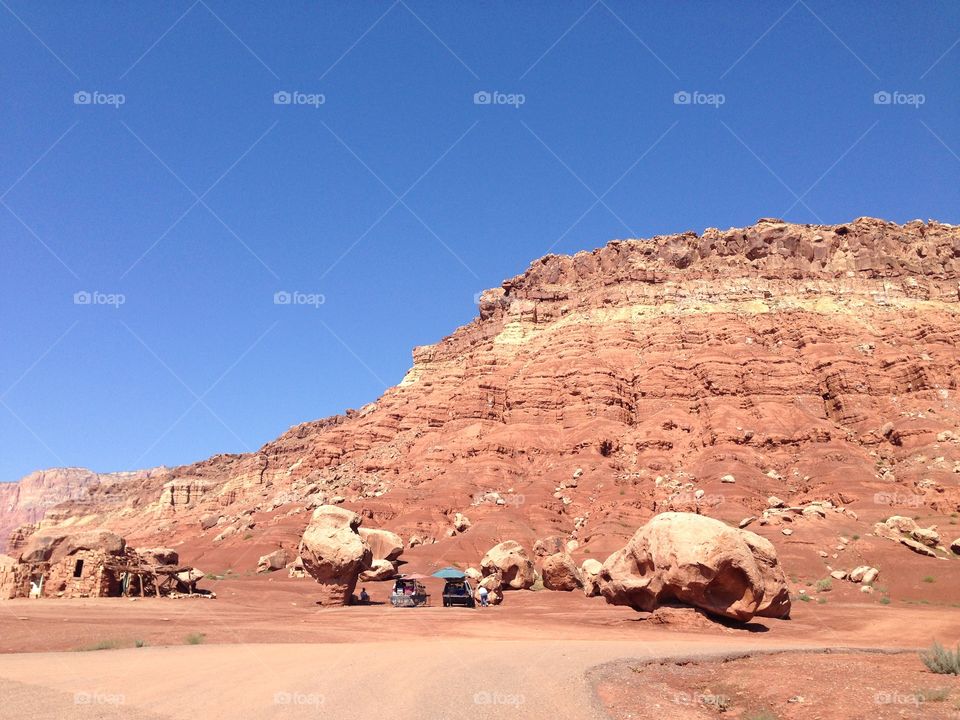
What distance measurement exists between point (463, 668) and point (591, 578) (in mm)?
23407

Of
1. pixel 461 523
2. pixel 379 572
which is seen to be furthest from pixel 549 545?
pixel 379 572

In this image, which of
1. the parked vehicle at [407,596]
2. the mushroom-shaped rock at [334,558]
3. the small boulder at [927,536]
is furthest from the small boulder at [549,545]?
the small boulder at [927,536]

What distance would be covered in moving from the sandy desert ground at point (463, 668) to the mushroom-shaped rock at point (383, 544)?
24.4 metres

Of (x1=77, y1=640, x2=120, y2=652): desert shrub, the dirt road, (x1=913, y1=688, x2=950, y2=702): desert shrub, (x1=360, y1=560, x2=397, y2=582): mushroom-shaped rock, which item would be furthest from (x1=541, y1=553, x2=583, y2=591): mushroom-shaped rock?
(x1=913, y1=688, x2=950, y2=702): desert shrub

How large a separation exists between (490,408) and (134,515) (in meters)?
84.8

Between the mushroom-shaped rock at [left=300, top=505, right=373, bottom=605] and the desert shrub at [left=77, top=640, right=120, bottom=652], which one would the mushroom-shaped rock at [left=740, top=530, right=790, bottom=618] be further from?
the desert shrub at [left=77, top=640, right=120, bottom=652]

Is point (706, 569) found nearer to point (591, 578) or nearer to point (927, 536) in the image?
point (591, 578)

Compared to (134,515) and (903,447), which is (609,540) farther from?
(134,515)

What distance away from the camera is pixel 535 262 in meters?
99.7

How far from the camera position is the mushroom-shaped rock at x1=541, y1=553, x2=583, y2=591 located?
34.3 meters

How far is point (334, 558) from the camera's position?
27969mm

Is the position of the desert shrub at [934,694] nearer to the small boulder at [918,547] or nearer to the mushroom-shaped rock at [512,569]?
the mushroom-shaped rock at [512,569]

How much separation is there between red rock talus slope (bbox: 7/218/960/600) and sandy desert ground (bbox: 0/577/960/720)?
20896mm

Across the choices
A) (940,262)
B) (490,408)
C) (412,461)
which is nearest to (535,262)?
(490,408)
